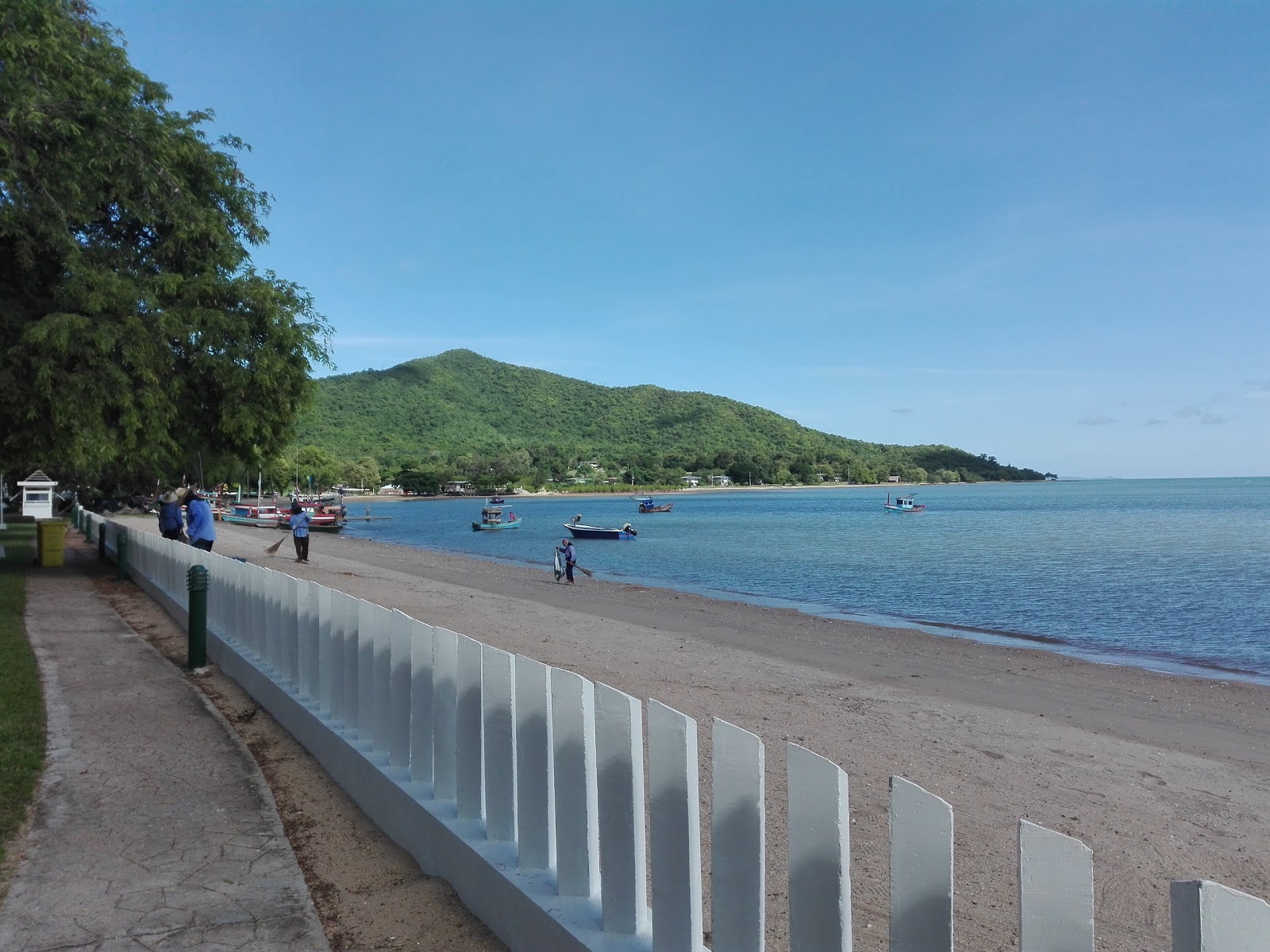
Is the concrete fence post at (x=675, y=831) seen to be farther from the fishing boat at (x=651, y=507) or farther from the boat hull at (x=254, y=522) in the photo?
the fishing boat at (x=651, y=507)

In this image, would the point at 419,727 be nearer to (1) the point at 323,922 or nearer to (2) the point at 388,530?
(1) the point at 323,922

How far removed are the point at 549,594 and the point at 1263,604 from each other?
19816 millimetres

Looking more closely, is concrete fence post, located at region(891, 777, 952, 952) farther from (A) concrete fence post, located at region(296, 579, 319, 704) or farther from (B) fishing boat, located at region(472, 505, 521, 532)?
(B) fishing boat, located at region(472, 505, 521, 532)

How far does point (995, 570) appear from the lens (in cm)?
3894

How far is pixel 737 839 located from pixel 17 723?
20.6ft

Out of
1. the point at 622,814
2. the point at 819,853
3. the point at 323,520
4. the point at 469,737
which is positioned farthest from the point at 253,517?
the point at 819,853

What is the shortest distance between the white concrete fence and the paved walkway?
60 cm

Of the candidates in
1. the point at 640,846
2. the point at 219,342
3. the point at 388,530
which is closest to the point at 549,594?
the point at 219,342

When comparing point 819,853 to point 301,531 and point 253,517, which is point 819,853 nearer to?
point 301,531

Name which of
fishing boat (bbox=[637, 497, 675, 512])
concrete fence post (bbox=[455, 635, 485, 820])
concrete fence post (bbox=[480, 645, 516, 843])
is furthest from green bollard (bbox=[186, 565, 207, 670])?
fishing boat (bbox=[637, 497, 675, 512])

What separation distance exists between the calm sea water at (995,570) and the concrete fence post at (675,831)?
17.5 meters

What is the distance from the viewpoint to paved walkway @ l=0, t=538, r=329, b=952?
3.79m

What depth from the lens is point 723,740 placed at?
2.59 m

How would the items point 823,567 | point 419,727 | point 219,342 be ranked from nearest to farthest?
point 419,727 → point 219,342 → point 823,567
